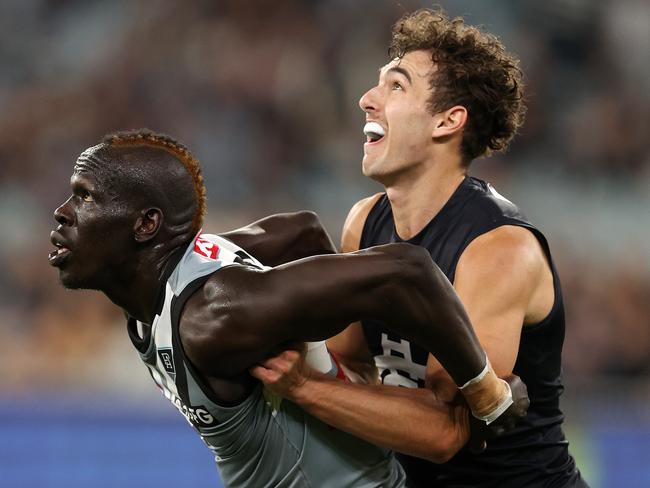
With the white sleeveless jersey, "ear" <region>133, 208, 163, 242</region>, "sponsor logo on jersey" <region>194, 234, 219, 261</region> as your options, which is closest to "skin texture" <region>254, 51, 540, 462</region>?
the white sleeveless jersey

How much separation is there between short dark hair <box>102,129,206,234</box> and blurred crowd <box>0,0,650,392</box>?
5418 millimetres

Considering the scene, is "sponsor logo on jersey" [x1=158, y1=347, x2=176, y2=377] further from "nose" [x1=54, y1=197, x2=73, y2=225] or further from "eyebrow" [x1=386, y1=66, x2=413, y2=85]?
"eyebrow" [x1=386, y1=66, x2=413, y2=85]

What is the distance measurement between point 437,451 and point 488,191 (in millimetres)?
1014

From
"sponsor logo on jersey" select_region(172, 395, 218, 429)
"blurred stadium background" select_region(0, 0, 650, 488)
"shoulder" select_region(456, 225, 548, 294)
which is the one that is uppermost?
"blurred stadium background" select_region(0, 0, 650, 488)

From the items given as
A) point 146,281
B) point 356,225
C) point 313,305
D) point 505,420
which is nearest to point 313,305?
point 313,305

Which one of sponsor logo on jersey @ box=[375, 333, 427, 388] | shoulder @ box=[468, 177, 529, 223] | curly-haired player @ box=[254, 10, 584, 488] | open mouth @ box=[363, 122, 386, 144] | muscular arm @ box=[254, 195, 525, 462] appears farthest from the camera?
open mouth @ box=[363, 122, 386, 144]

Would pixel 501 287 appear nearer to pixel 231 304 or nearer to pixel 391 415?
pixel 391 415

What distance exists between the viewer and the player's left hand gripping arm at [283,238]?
3.73 metres

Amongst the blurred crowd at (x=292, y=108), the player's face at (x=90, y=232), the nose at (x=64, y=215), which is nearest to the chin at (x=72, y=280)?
the player's face at (x=90, y=232)

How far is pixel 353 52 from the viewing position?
9.25 metres

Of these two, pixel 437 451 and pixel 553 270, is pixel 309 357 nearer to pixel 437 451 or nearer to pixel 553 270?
pixel 437 451

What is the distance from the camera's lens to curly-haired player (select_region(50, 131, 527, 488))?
290 centimetres

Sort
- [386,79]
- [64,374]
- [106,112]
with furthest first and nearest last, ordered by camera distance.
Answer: [106,112], [64,374], [386,79]

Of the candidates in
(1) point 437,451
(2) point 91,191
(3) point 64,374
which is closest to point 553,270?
(1) point 437,451
